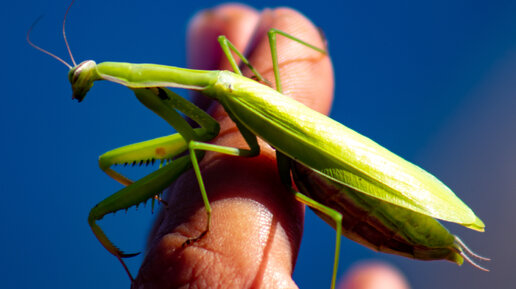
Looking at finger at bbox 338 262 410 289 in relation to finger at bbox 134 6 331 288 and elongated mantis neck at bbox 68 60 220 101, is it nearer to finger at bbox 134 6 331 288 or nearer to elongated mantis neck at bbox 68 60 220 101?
finger at bbox 134 6 331 288

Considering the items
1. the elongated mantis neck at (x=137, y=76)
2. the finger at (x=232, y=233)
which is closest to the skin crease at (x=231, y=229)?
the finger at (x=232, y=233)

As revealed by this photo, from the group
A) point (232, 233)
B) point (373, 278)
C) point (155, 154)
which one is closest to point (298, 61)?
point (155, 154)

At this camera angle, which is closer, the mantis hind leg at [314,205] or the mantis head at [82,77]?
the mantis hind leg at [314,205]

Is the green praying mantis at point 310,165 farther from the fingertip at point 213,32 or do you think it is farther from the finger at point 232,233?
the fingertip at point 213,32

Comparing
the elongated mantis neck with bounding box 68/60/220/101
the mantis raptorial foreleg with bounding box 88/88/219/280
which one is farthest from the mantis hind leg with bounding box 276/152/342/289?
the elongated mantis neck with bounding box 68/60/220/101

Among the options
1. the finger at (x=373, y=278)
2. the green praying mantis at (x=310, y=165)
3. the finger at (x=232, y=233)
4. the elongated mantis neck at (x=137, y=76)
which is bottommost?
the finger at (x=373, y=278)

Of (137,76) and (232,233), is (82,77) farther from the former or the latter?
(232,233)

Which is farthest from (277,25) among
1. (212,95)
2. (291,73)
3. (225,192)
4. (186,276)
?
(186,276)
